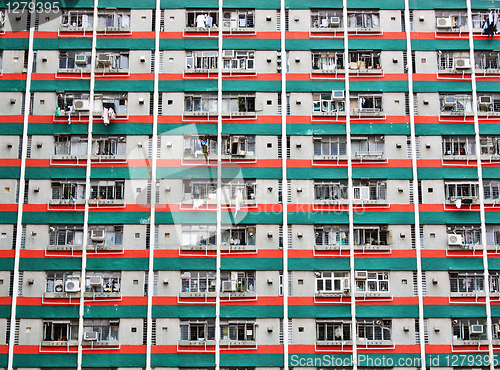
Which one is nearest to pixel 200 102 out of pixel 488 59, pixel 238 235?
pixel 238 235

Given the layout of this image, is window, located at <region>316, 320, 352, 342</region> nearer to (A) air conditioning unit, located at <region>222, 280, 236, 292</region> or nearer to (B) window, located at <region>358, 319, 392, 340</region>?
(B) window, located at <region>358, 319, 392, 340</region>

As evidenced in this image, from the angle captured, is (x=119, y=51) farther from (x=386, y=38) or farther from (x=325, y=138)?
(x=386, y=38)

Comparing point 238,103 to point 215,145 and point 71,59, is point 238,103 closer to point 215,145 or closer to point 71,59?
Answer: point 215,145

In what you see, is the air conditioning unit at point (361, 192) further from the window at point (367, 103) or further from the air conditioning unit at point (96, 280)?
the air conditioning unit at point (96, 280)

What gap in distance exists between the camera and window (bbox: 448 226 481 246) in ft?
131

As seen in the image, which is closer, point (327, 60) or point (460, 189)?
point (460, 189)

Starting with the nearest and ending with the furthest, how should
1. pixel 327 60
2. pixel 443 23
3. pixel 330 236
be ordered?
1. pixel 330 236
2. pixel 327 60
3. pixel 443 23

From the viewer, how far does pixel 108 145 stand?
134ft

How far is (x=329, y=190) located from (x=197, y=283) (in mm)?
10692

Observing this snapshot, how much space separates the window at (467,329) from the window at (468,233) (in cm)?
507

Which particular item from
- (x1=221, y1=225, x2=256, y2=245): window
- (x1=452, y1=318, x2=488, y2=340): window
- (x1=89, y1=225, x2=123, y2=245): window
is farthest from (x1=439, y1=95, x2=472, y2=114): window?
(x1=89, y1=225, x2=123, y2=245): window

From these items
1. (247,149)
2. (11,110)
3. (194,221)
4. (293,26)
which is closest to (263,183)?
(247,149)

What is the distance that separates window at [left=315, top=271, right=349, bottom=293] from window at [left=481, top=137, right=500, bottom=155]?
12.9 meters

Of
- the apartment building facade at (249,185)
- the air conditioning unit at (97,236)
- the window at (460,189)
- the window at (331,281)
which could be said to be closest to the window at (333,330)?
the apartment building facade at (249,185)
